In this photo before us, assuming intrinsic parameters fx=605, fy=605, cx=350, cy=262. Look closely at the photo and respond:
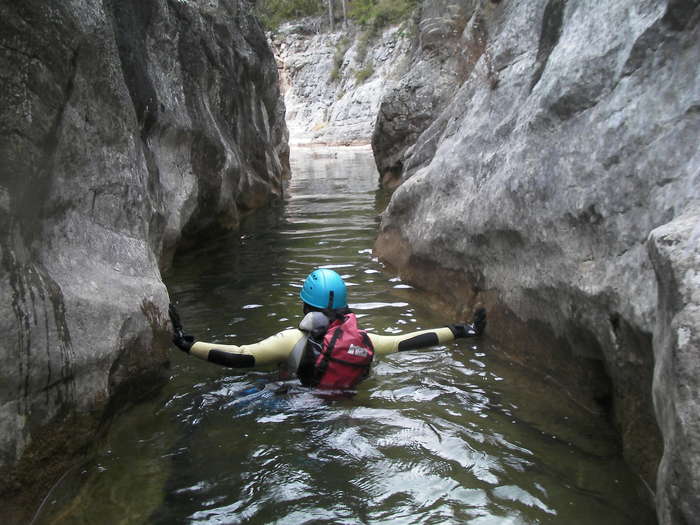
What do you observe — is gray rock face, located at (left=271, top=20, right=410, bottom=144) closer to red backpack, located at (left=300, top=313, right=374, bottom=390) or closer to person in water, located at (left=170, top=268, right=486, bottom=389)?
person in water, located at (left=170, top=268, right=486, bottom=389)

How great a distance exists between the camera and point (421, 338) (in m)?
4.94

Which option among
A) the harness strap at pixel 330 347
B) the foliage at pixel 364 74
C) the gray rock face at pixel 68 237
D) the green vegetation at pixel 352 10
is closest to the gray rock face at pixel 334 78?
the foliage at pixel 364 74

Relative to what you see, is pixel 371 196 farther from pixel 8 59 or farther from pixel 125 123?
pixel 8 59

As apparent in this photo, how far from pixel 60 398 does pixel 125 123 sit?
2.34 metres

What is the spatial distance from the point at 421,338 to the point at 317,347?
0.97 m

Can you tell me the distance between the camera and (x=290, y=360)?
4.55m

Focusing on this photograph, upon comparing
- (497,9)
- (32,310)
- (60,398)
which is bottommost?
(60,398)

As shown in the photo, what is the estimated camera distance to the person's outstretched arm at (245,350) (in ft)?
14.5

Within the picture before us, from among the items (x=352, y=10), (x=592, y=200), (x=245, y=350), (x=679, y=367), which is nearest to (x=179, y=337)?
(x=245, y=350)

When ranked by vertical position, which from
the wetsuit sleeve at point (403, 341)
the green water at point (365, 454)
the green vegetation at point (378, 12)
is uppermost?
the green vegetation at point (378, 12)

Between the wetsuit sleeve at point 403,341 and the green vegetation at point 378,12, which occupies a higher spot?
the green vegetation at point 378,12

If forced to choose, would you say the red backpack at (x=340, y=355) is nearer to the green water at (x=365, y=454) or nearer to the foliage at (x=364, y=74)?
the green water at (x=365, y=454)

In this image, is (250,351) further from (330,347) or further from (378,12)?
(378,12)

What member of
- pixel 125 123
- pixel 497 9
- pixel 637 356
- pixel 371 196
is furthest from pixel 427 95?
pixel 637 356
